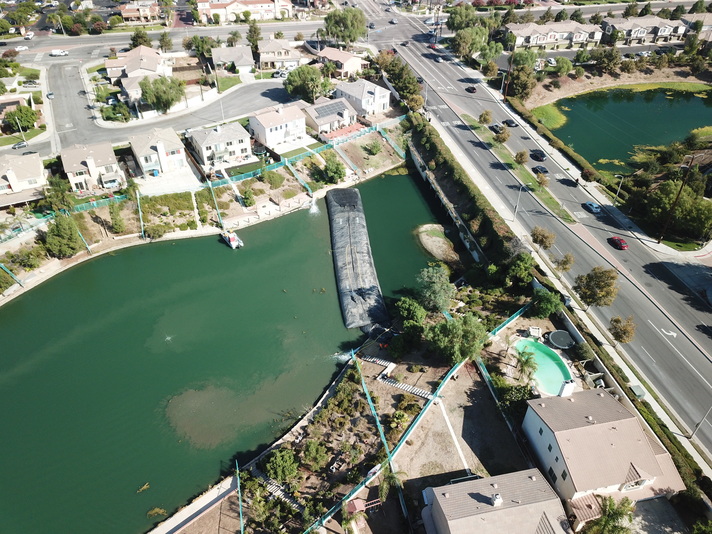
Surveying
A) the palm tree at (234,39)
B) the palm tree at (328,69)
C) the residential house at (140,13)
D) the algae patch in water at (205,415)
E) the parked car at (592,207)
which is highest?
the residential house at (140,13)

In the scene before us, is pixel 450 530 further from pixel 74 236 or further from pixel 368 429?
pixel 74 236

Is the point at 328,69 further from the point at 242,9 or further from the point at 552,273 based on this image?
the point at 552,273

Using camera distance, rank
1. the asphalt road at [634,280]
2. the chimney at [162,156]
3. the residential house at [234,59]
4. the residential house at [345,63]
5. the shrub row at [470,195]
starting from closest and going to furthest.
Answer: the asphalt road at [634,280]
the shrub row at [470,195]
the chimney at [162,156]
the residential house at [345,63]
the residential house at [234,59]

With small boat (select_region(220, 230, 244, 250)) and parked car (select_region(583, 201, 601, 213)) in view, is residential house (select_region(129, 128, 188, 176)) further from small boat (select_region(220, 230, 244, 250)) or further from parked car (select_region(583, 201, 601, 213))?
parked car (select_region(583, 201, 601, 213))

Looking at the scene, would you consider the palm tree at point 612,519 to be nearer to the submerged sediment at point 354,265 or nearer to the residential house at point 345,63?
the submerged sediment at point 354,265

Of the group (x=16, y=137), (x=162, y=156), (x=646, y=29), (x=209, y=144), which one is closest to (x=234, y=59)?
(x=209, y=144)

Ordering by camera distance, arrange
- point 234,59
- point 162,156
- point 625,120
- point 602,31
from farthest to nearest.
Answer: point 602,31, point 234,59, point 625,120, point 162,156

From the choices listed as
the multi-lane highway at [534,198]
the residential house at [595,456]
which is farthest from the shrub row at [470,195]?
the residential house at [595,456]
